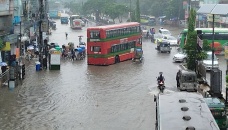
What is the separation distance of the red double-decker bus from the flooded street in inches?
41.2

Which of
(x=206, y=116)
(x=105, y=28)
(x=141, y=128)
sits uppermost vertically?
(x=105, y=28)

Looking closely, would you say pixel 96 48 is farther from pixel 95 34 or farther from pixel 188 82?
pixel 188 82

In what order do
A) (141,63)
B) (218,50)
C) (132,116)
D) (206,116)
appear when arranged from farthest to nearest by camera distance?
(218,50) → (141,63) → (132,116) → (206,116)

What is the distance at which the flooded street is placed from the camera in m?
20.4

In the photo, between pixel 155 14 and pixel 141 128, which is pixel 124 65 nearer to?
pixel 141 128

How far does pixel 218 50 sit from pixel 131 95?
73.2 feet

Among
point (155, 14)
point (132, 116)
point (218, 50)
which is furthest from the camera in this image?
point (155, 14)

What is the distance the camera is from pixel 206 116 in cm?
1318

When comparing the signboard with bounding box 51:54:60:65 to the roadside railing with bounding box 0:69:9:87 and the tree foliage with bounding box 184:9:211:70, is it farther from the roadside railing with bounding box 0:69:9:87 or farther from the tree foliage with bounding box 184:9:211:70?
the tree foliage with bounding box 184:9:211:70

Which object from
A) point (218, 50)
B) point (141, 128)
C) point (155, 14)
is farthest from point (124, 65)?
point (155, 14)

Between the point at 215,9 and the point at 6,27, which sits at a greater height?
the point at 215,9

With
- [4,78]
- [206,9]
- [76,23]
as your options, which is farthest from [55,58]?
[76,23]

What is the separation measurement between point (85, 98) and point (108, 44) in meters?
13.7

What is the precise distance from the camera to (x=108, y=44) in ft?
129
